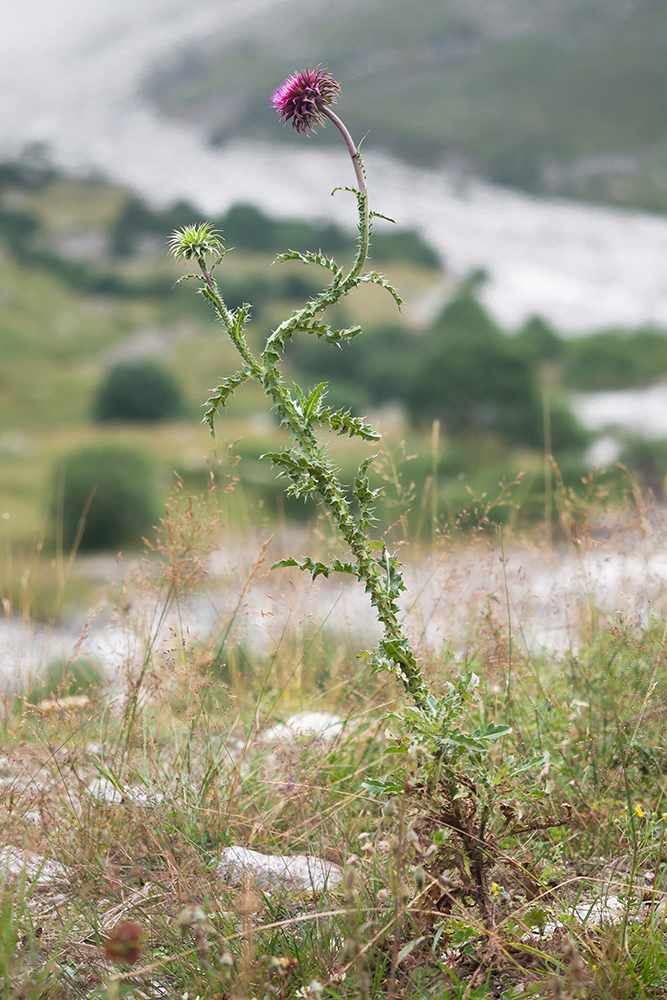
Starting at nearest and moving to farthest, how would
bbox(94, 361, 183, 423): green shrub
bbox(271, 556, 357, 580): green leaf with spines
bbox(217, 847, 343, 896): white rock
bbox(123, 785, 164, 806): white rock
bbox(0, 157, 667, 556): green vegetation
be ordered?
1. bbox(271, 556, 357, 580): green leaf with spines
2. bbox(217, 847, 343, 896): white rock
3. bbox(123, 785, 164, 806): white rock
4. bbox(0, 157, 667, 556): green vegetation
5. bbox(94, 361, 183, 423): green shrub

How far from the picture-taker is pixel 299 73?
1.86 metres

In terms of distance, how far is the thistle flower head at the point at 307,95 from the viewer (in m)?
1.84

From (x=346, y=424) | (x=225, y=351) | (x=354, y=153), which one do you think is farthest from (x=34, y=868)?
(x=225, y=351)

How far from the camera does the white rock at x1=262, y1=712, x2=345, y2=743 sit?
103 inches

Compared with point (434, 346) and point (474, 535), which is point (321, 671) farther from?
point (434, 346)

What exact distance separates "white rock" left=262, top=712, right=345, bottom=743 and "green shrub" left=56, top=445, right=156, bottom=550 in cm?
2897

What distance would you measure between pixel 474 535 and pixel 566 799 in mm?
1101

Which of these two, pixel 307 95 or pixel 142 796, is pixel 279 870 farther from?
pixel 307 95

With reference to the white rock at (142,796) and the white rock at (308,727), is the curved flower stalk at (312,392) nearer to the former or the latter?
the white rock at (308,727)

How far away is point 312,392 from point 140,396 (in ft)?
206

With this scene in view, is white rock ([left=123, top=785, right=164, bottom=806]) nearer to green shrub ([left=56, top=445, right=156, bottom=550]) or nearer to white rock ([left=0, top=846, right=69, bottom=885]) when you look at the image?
white rock ([left=0, top=846, right=69, bottom=885])

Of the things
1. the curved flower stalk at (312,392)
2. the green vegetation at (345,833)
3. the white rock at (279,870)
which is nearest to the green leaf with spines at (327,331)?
the curved flower stalk at (312,392)

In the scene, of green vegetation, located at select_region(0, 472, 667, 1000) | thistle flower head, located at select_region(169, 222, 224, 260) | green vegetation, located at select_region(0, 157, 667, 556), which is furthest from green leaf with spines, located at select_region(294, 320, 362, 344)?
green vegetation, located at select_region(0, 157, 667, 556)

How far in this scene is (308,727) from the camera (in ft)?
9.89
